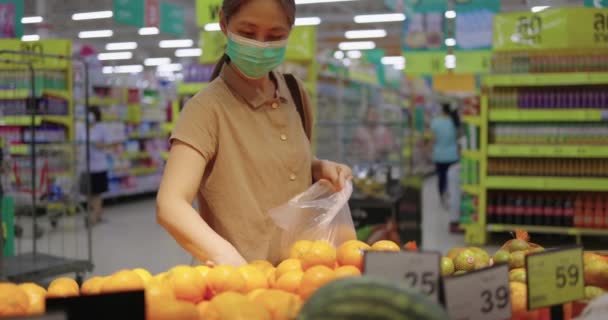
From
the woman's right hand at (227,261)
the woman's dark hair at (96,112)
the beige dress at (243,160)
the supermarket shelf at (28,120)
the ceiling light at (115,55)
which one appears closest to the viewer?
the woman's right hand at (227,261)

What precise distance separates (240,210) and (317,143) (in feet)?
27.6

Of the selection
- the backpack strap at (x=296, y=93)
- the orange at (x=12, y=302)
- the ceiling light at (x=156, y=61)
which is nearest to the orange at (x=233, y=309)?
the orange at (x=12, y=302)

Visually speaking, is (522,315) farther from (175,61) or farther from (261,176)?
(175,61)

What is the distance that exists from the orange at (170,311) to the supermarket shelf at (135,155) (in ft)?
38.1

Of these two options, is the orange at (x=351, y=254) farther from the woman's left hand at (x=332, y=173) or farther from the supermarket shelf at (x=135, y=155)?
the supermarket shelf at (x=135, y=155)

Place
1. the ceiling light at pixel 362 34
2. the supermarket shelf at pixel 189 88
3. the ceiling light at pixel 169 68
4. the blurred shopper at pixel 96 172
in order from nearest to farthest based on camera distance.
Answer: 1. the blurred shopper at pixel 96 172
2. the supermarket shelf at pixel 189 88
3. the ceiling light at pixel 362 34
4. the ceiling light at pixel 169 68

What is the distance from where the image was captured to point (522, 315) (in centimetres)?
131

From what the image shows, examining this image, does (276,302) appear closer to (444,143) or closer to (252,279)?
(252,279)

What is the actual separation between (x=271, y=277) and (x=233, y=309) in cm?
37

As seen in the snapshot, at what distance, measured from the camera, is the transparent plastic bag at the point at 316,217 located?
186 centimetres

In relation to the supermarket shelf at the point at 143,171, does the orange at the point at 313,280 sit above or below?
above

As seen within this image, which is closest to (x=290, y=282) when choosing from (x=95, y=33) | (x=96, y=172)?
(x=96, y=172)

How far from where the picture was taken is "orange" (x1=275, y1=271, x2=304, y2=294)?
1399 mm

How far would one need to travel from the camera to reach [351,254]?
5.09 ft
